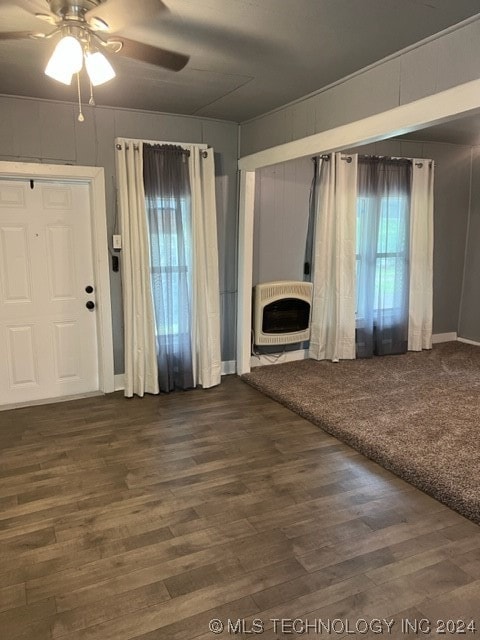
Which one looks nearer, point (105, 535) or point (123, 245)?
point (105, 535)

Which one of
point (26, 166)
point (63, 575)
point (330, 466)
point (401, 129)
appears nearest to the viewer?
point (63, 575)

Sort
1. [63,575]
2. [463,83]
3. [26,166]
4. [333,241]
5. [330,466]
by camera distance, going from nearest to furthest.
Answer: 1. [63,575]
2. [463,83]
3. [330,466]
4. [26,166]
5. [333,241]

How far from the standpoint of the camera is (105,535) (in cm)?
244

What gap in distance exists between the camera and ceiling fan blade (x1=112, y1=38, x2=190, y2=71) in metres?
2.16

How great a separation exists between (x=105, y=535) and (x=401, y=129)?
2.76 meters

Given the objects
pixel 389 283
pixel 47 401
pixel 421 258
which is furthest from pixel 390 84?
pixel 47 401

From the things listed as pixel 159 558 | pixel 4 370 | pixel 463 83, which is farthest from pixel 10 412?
pixel 463 83

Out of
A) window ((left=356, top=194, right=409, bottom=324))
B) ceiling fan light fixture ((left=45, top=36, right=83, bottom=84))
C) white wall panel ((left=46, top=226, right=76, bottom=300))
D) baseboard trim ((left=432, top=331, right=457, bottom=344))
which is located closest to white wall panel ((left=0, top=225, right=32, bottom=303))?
white wall panel ((left=46, top=226, right=76, bottom=300))

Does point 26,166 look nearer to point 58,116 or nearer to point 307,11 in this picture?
point 58,116

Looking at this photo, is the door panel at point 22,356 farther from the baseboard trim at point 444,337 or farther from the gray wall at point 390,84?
the baseboard trim at point 444,337

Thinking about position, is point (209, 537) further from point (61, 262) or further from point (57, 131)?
point (57, 131)

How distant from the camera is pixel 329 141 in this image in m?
3.28

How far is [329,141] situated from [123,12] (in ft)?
5.57

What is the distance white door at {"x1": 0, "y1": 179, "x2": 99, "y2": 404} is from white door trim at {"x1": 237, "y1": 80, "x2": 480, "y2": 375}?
58.0 inches
